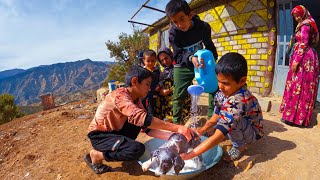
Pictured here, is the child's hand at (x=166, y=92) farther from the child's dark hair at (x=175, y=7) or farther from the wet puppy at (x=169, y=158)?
the wet puppy at (x=169, y=158)

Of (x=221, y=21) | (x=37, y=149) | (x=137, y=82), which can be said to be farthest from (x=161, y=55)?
(x=221, y=21)

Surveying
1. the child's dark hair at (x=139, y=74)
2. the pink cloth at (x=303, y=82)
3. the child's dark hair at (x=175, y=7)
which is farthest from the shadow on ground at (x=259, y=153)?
the child's dark hair at (x=175, y=7)

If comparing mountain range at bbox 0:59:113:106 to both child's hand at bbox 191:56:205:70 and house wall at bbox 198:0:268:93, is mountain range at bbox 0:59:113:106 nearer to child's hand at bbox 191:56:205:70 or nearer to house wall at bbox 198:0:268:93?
house wall at bbox 198:0:268:93

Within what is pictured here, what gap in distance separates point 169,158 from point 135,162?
100 cm

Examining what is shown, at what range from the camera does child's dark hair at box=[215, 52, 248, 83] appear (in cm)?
195

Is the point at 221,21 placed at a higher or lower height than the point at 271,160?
higher

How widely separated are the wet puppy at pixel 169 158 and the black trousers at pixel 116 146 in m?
0.41

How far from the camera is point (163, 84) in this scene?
412 centimetres

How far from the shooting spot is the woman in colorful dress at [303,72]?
3.23 meters

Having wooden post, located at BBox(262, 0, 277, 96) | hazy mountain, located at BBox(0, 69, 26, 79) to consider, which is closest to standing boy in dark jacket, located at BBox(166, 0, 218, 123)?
wooden post, located at BBox(262, 0, 277, 96)

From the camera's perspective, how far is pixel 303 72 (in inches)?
130

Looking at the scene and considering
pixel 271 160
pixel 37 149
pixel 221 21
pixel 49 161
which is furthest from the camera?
pixel 221 21

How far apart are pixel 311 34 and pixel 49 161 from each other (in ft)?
13.9

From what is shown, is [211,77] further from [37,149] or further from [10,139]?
[10,139]
